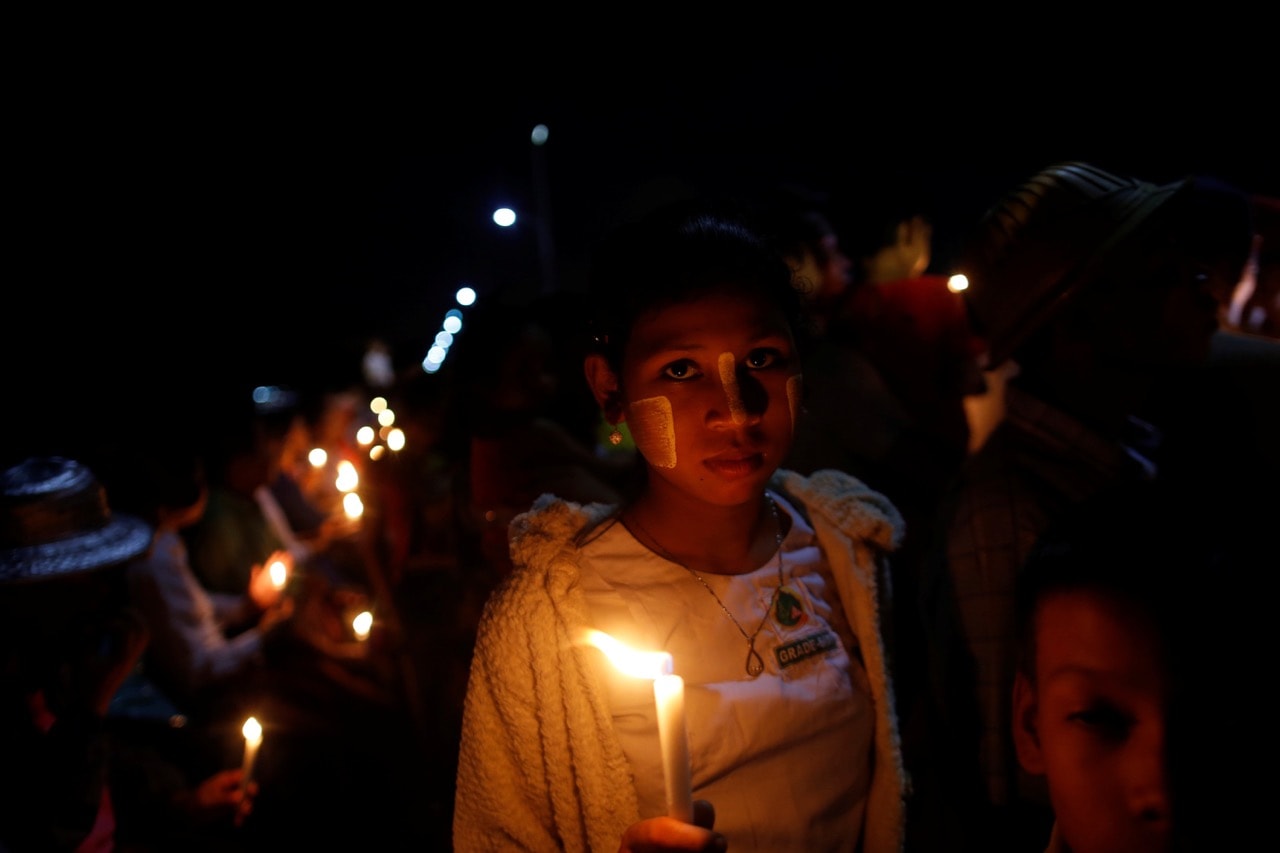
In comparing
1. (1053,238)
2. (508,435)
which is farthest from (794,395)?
(508,435)

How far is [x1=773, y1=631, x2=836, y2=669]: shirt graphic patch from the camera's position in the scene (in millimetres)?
1617

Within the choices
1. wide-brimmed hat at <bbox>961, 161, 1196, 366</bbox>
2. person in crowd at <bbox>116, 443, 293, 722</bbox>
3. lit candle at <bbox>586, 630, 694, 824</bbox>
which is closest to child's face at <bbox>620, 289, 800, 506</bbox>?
lit candle at <bbox>586, 630, 694, 824</bbox>

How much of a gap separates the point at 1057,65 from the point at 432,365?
4.30 m

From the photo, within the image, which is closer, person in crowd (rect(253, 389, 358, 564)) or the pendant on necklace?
the pendant on necklace

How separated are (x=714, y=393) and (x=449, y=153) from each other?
3190 millimetres

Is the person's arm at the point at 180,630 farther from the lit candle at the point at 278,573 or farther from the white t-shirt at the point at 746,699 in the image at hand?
the white t-shirt at the point at 746,699

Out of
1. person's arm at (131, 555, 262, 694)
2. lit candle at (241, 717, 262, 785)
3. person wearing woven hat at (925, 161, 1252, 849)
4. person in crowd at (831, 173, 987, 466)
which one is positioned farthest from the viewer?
person in crowd at (831, 173, 987, 466)

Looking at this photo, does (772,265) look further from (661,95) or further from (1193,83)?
(1193,83)

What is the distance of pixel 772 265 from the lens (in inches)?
66.9

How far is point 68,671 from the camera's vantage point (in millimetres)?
2438

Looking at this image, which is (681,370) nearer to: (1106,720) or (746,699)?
(746,699)

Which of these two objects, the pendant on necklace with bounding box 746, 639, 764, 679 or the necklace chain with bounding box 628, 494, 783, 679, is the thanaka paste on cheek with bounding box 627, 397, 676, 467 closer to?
the necklace chain with bounding box 628, 494, 783, 679

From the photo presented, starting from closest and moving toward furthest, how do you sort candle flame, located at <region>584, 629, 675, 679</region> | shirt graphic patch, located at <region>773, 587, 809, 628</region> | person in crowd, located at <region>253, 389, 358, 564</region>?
candle flame, located at <region>584, 629, 675, 679</region>
shirt graphic patch, located at <region>773, 587, 809, 628</region>
person in crowd, located at <region>253, 389, 358, 564</region>

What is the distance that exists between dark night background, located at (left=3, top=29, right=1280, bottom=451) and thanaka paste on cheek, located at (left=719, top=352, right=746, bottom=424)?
22.7 inches
